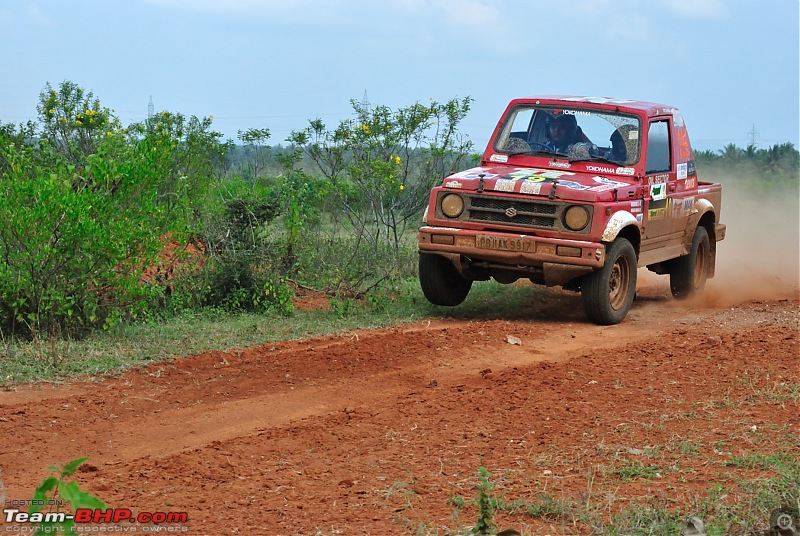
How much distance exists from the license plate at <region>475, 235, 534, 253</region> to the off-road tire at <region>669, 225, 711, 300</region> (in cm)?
311

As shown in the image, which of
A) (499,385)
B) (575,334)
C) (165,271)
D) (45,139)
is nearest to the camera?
(499,385)

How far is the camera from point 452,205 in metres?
10.3

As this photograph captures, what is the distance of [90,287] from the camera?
29.8 feet

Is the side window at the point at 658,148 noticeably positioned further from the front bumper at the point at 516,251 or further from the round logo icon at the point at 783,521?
the round logo icon at the point at 783,521

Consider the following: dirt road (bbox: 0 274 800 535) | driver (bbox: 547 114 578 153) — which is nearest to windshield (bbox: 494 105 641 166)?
driver (bbox: 547 114 578 153)

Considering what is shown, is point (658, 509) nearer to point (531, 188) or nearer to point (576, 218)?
point (576, 218)

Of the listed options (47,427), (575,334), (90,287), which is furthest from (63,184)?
(575,334)

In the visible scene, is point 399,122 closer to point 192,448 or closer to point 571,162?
point 571,162

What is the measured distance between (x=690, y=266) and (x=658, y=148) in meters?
1.85

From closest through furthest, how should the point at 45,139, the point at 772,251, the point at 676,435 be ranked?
the point at 676,435 → the point at 45,139 → the point at 772,251

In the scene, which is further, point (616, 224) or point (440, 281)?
point (440, 281)

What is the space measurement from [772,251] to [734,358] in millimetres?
9564

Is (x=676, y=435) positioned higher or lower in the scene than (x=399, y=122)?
lower

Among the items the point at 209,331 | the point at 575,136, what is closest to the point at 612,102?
the point at 575,136
